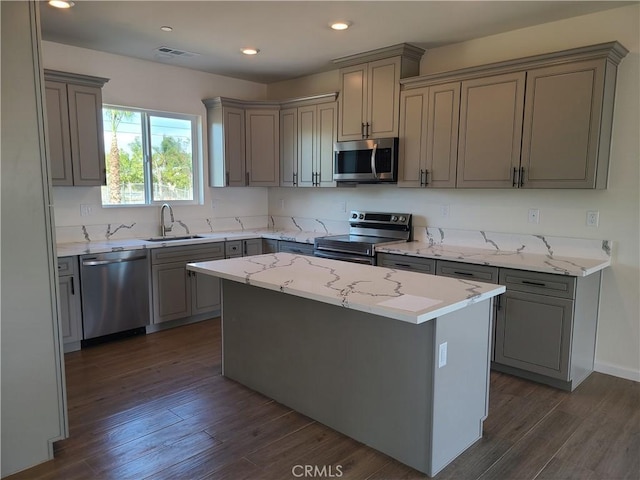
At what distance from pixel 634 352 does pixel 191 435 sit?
309 centimetres

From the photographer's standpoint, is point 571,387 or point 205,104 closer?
point 571,387

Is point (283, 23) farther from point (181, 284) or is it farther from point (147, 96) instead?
point (181, 284)

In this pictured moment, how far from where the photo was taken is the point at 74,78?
384 centimetres

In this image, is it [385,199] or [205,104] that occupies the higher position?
[205,104]

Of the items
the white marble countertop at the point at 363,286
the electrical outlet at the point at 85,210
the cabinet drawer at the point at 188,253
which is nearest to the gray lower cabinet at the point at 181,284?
the cabinet drawer at the point at 188,253

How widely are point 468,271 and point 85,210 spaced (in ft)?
11.4

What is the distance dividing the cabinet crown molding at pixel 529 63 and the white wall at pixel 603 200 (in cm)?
29

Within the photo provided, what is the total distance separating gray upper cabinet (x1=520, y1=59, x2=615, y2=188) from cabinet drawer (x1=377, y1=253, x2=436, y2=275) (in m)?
0.95

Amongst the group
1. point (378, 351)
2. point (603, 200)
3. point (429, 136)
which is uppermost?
point (429, 136)

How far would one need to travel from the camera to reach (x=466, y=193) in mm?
4020

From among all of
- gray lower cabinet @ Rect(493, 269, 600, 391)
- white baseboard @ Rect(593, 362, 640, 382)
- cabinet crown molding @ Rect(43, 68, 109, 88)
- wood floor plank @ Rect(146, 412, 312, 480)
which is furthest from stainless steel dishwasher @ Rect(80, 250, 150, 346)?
white baseboard @ Rect(593, 362, 640, 382)

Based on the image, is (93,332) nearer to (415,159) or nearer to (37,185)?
(37,185)

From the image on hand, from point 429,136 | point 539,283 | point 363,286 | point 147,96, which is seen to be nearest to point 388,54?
point 429,136

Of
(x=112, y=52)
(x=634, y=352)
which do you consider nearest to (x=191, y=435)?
(x=634, y=352)
